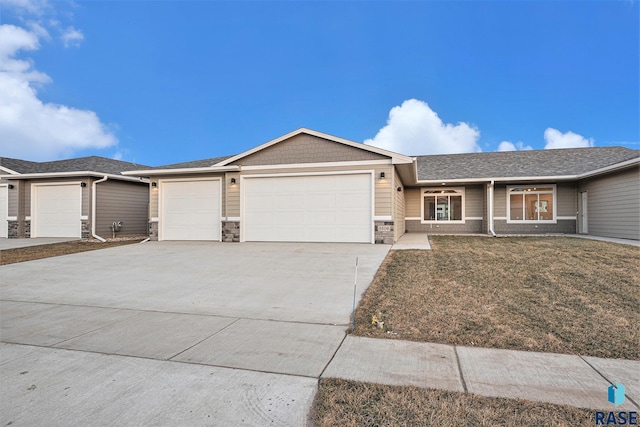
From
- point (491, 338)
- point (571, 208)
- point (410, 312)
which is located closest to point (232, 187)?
point (410, 312)

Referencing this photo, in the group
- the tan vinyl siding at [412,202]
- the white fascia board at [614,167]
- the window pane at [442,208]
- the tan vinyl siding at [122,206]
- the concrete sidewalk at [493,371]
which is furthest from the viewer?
the tan vinyl siding at [412,202]

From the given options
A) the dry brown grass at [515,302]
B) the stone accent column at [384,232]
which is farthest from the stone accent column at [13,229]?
the dry brown grass at [515,302]

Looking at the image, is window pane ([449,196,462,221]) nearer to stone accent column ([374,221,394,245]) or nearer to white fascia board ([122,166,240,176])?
stone accent column ([374,221,394,245])

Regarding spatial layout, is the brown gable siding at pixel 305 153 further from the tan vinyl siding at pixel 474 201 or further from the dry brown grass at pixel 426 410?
the dry brown grass at pixel 426 410

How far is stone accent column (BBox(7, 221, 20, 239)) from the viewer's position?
16.0 m

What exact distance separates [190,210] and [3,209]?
1085 centimetres

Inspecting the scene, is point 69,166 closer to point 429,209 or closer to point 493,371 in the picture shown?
point 429,209

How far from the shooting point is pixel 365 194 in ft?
39.1

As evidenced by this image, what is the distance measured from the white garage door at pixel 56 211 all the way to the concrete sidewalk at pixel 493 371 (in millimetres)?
17115

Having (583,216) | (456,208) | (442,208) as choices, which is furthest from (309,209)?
(583,216)

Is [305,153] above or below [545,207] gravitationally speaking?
above

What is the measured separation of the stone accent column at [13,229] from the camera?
52.5 feet

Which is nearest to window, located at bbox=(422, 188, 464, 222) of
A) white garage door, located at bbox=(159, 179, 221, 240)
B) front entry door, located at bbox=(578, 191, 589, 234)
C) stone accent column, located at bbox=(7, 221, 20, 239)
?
front entry door, located at bbox=(578, 191, 589, 234)

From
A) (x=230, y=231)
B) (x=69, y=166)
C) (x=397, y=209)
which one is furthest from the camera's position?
(x=69, y=166)
